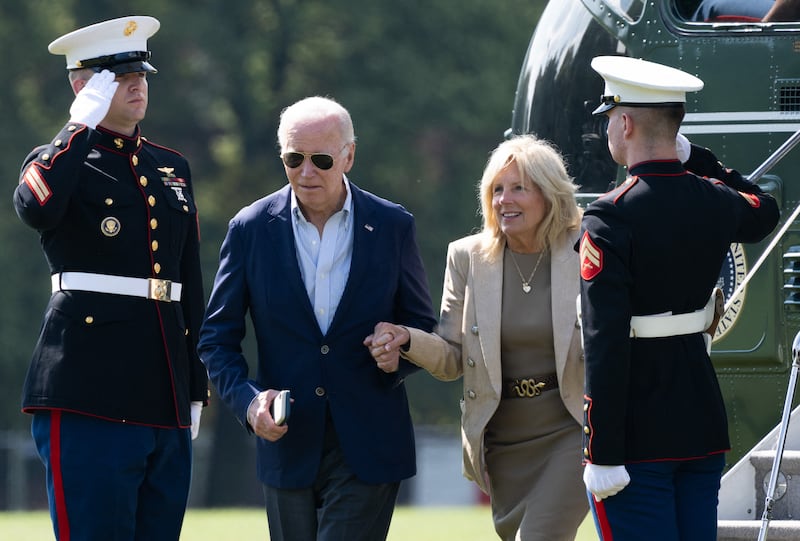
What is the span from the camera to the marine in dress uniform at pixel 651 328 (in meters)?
5.22

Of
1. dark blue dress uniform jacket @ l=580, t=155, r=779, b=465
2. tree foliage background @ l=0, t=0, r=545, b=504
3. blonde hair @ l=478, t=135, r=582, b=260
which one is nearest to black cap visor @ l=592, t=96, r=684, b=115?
dark blue dress uniform jacket @ l=580, t=155, r=779, b=465

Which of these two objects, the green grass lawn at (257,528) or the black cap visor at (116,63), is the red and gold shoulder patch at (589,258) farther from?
the green grass lawn at (257,528)

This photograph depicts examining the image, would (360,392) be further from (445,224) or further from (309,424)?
(445,224)

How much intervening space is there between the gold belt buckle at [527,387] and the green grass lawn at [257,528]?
5.94m

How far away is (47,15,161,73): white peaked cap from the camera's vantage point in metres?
6.21

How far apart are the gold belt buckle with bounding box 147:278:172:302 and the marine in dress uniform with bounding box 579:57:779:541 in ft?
5.77

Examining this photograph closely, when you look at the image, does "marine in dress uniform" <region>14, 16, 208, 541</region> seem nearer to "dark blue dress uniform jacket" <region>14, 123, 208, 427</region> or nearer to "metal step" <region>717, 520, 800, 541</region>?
"dark blue dress uniform jacket" <region>14, 123, 208, 427</region>

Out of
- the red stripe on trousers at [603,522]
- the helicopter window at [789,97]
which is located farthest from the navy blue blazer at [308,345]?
the helicopter window at [789,97]

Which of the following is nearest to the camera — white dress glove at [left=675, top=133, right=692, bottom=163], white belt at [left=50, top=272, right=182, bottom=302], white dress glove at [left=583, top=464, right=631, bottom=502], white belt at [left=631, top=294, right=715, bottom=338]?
white dress glove at [left=583, top=464, right=631, bottom=502]

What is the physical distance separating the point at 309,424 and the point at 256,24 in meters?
22.5

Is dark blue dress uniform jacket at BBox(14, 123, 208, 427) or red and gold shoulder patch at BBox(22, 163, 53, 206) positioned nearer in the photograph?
red and gold shoulder patch at BBox(22, 163, 53, 206)

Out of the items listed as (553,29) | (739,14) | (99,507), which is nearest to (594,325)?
(99,507)

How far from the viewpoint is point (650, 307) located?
530 centimetres

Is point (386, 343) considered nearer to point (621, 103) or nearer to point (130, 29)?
point (621, 103)
